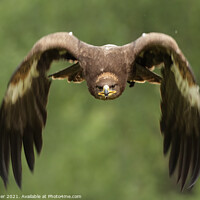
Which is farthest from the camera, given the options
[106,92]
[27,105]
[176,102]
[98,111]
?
[98,111]

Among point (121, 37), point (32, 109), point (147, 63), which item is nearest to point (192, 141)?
point (147, 63)

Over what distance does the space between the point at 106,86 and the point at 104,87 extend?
0.03 meters

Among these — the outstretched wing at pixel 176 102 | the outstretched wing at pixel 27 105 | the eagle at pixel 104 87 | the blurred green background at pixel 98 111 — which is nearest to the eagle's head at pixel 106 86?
the eagle at pixel 104 87

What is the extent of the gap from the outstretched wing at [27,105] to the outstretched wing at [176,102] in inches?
35.2

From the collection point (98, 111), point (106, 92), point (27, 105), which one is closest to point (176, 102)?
point (106, 92)

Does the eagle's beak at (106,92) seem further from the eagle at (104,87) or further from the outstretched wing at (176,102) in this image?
the outstretched wing at (176,102)

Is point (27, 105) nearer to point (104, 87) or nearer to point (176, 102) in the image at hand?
point (104, 87)

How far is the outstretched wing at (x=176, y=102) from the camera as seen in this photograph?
431 inches

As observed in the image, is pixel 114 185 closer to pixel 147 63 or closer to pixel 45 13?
Answer: pixel 45 13

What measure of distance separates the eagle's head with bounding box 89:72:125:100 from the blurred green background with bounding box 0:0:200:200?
26.8ft

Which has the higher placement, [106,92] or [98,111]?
[98,111]

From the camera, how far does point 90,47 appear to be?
37.7 feet

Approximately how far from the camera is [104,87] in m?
11.4

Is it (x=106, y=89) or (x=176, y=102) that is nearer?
(x=176, y=102)
